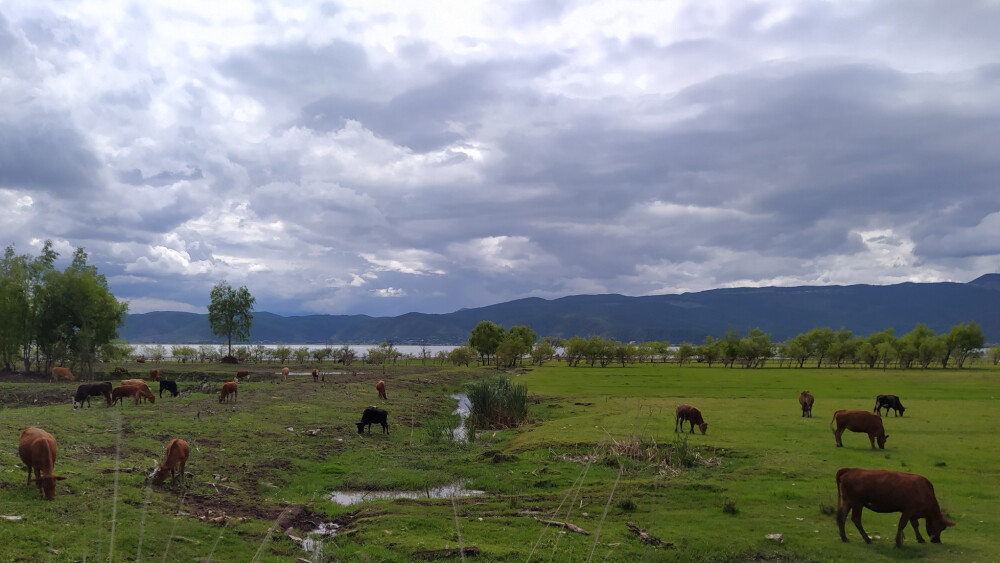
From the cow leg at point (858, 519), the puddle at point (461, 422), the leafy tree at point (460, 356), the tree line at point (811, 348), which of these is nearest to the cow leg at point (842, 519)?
the cow leg at point (858, 519)

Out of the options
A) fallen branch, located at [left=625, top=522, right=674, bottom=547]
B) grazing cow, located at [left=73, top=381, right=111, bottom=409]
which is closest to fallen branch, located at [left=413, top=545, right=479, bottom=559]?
fallen branch, located at [left=625, top=522, right=674, bottom=547]

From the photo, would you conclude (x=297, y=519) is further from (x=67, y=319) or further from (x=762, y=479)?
(x=67, y=319)

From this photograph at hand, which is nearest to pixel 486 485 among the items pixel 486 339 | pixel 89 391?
pixel 89 391

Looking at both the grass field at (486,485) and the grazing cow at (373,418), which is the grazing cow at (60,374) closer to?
the grass field at (486,485)

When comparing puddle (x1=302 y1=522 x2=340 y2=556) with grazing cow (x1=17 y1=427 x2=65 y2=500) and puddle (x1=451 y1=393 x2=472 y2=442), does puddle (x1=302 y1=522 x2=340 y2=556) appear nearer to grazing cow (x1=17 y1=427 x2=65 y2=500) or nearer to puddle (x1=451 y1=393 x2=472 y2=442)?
grazing cow (x1=17 y1=427 x2=65 y2=500)

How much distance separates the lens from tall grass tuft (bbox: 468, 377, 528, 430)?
34250 millimetres

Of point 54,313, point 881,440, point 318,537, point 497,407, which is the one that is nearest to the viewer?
point 318,537

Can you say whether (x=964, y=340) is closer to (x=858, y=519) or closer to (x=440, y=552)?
(x=858, y=519)

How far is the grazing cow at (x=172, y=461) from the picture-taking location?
49.3 ft

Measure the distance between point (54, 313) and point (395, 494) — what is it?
197 ft

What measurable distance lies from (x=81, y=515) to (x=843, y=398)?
48783mm

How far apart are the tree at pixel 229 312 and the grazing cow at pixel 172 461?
107 metres

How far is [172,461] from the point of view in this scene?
1520cm

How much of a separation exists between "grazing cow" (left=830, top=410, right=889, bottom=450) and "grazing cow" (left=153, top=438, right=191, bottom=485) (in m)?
23.0
